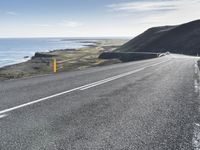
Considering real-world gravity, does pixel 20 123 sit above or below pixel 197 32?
below

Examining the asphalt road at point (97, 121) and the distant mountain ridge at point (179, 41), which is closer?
the asphalt road at point (97, 121)

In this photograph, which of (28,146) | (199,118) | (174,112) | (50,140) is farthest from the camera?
(174,112)

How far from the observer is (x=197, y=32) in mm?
95000

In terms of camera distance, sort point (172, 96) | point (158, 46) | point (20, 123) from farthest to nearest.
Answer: point (158, 46) < point (172, 96) < point (20, 123)

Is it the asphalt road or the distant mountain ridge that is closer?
the asphalt road

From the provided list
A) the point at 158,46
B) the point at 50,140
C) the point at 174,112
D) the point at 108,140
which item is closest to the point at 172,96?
the point at 174,112

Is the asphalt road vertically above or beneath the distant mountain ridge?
beneath

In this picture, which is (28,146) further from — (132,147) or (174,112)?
(174,112)

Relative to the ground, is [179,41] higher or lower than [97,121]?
higher

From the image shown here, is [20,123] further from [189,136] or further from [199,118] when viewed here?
[199,118]

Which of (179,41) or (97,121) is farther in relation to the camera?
(179,41)

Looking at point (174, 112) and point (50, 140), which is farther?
point (174, 112)

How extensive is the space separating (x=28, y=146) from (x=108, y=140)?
1315mm

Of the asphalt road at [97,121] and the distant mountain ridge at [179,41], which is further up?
the distant mountain ridge at [179,41]
